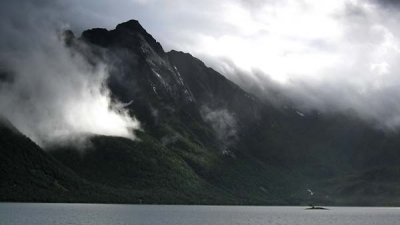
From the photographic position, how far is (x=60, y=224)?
19988 cm

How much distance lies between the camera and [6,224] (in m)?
194

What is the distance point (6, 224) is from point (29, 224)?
26.1ft

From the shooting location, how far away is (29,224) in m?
198

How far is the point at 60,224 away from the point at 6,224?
18.1 m

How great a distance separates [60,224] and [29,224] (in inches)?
419
